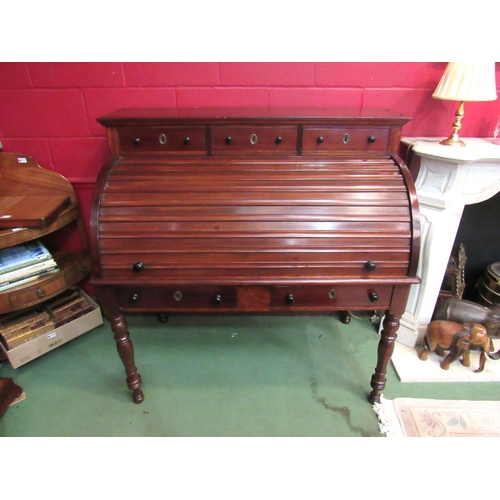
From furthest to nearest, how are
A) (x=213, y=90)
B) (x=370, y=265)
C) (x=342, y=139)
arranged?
1. (x=213, y=90)
2. (x=342, y=139)
3. (x=370, y=265)

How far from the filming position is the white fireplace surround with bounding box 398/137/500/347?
1.62 metres

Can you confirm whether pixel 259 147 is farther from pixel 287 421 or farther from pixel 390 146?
pixel 287 421

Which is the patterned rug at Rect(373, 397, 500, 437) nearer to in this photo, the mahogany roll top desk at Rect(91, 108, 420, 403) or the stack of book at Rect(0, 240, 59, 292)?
the mahogany roll top desk at Rect(91, 108, 420, 403)

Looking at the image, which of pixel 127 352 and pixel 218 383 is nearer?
pixel 127 352

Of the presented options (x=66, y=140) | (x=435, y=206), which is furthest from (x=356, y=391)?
(x=66, y=140)

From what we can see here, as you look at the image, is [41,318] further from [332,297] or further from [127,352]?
[332,297]

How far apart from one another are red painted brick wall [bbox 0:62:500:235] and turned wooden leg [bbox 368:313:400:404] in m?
1.17

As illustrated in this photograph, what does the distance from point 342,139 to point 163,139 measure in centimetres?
82

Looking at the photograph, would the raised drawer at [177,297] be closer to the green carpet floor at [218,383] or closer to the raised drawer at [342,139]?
the green carpet floor at [218,383]

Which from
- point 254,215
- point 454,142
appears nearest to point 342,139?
point 254,215

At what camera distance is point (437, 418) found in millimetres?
1635

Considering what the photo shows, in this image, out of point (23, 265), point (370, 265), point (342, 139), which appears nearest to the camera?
point (370, 265)

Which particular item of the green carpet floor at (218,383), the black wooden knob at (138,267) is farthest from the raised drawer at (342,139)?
the green carpet floor at (218,383)

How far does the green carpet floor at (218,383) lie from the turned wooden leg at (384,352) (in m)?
0.09
